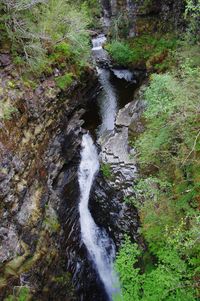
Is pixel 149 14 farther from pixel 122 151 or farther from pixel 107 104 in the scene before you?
pixel 122 151

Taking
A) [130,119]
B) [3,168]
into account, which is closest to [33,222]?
[3,168]

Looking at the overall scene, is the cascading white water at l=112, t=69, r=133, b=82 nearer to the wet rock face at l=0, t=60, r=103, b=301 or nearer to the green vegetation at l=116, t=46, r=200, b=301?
the wet rock face at l=0, t=60, r=103, b=301

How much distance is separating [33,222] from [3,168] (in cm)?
226

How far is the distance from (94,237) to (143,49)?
15.2 metres

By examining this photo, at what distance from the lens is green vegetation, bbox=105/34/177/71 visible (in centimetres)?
2113

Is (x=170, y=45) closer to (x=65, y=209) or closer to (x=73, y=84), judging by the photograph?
(x=73, y=84)

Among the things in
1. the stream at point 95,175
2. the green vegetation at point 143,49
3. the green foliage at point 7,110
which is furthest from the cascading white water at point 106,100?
the green foliage at point 7,110

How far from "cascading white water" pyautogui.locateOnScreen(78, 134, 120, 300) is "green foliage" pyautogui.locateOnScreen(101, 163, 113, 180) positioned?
781 millimetres

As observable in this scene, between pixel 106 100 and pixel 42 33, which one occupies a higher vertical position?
pixel 42 33

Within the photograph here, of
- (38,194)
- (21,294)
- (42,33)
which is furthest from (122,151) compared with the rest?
(21,294)

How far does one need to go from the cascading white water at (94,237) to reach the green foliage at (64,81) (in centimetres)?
370

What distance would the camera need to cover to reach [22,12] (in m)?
13.9

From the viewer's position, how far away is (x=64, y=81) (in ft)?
51.7

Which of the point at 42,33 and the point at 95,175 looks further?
the point at 42,33
